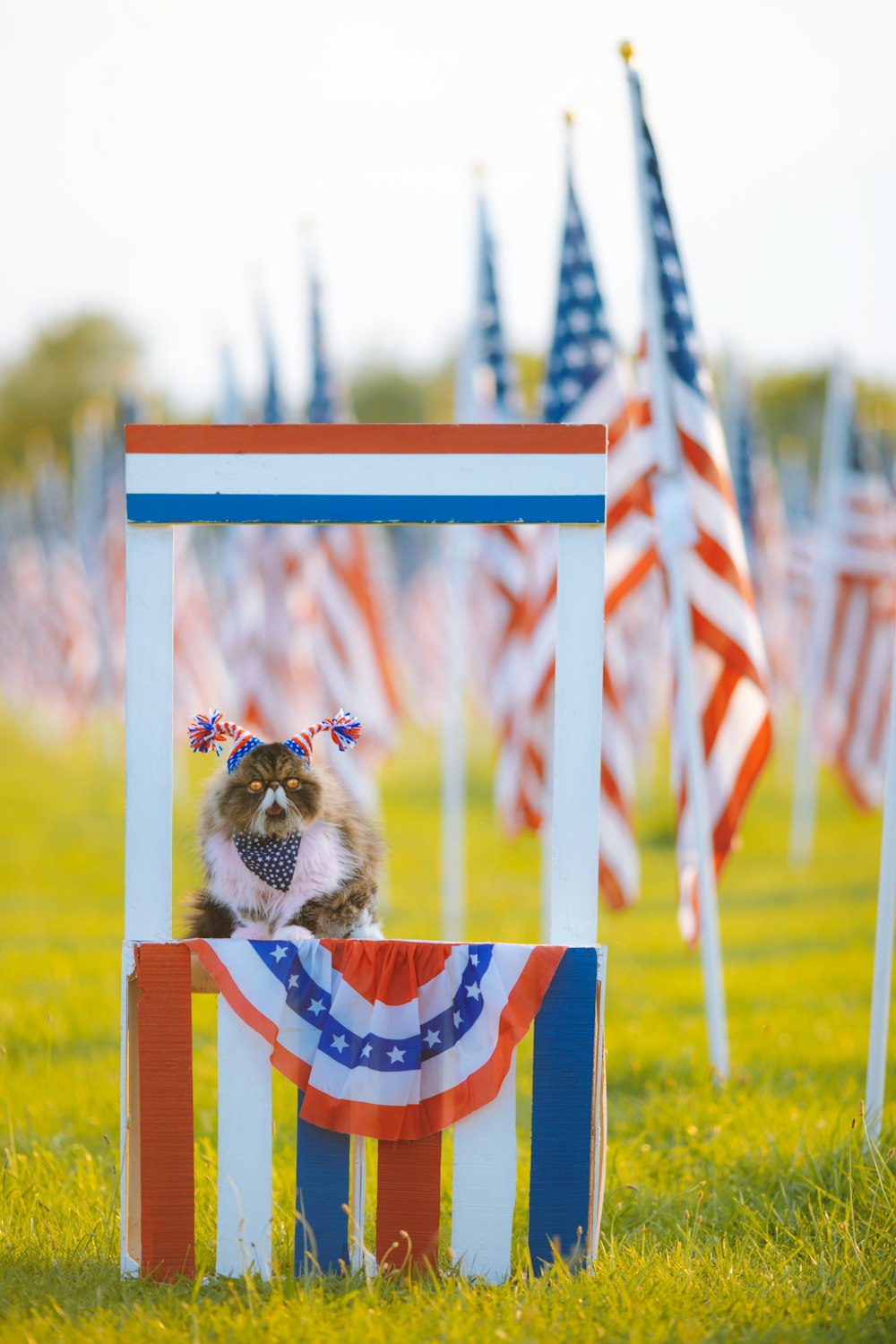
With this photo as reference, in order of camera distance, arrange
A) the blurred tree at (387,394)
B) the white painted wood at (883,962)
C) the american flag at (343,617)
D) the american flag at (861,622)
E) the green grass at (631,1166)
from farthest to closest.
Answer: the blurred tree at (387,394), the american flag at (861,622), the american flag at (343,617), the white painted wood at (883,962), the green grass at (631,1166)

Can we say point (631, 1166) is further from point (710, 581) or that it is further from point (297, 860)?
point (710, 581)

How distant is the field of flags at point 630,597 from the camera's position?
18.9 feet

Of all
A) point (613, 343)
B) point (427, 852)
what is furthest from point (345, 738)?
point (427, 852)

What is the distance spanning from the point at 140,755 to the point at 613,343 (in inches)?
176

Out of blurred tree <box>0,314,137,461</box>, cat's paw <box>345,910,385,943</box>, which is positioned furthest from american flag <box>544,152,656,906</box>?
blurred tree <box>0,314,137,461</box>

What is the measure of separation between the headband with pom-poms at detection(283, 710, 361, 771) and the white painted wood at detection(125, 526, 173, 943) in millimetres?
369

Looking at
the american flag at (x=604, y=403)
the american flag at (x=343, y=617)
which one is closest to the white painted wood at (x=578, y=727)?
the american flag at (x=604, y=403)

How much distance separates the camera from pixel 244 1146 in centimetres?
353

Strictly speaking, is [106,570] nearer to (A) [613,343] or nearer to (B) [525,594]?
(B) [525,594]

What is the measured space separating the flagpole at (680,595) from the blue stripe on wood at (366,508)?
2.33 metres

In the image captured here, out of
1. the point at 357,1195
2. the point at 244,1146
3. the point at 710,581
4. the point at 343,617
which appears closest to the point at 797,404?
the point at 343,617

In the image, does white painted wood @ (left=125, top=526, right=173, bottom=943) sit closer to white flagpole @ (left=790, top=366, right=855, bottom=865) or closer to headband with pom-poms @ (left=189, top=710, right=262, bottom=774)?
headband with pom-poms @ (left=189, top=710, right=262, bottom=774)

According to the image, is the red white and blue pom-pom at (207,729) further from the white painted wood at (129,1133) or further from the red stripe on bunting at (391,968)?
the red stripe on bunting at (391,968)

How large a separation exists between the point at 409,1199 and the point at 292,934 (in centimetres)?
77
